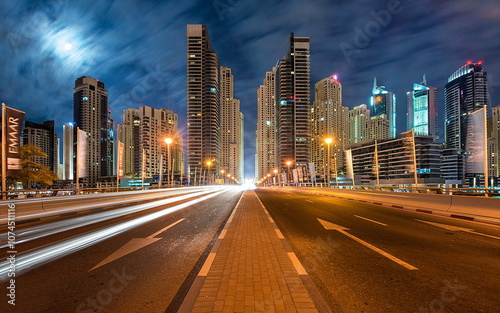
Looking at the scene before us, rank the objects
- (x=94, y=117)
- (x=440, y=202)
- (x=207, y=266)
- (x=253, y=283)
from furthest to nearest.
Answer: (x=94, y=117), (x=440, y=202), (x=207, y=266), (x=253, y=283)

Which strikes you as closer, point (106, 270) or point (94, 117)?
point (106, 270)

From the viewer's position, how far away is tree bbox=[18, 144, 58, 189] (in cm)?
3384

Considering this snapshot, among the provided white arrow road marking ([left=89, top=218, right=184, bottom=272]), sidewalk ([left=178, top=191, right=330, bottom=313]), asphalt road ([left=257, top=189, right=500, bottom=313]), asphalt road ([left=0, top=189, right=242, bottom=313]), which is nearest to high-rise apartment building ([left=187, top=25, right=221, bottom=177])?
asphalt road ([left=0, top=189, right=242, bottom=313])

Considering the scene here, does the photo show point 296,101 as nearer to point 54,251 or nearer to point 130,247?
point 130,247

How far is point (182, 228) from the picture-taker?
31.4 feet

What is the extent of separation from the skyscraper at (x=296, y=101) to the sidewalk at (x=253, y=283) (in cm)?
14480

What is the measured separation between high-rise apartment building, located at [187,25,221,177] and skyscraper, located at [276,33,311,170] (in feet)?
159

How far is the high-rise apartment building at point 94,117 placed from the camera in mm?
165625

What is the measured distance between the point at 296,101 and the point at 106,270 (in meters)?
155

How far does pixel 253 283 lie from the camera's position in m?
4.05

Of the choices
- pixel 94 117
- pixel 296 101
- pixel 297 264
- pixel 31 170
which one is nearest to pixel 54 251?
pixel 297 264

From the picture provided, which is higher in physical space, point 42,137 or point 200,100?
point 200,100

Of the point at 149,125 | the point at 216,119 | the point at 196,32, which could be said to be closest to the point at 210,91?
the point at 216,119

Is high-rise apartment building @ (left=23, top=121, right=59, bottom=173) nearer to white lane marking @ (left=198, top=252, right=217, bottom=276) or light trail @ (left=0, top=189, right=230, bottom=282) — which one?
light trail @ (left=0, top=189, right=230, bottom=282)
